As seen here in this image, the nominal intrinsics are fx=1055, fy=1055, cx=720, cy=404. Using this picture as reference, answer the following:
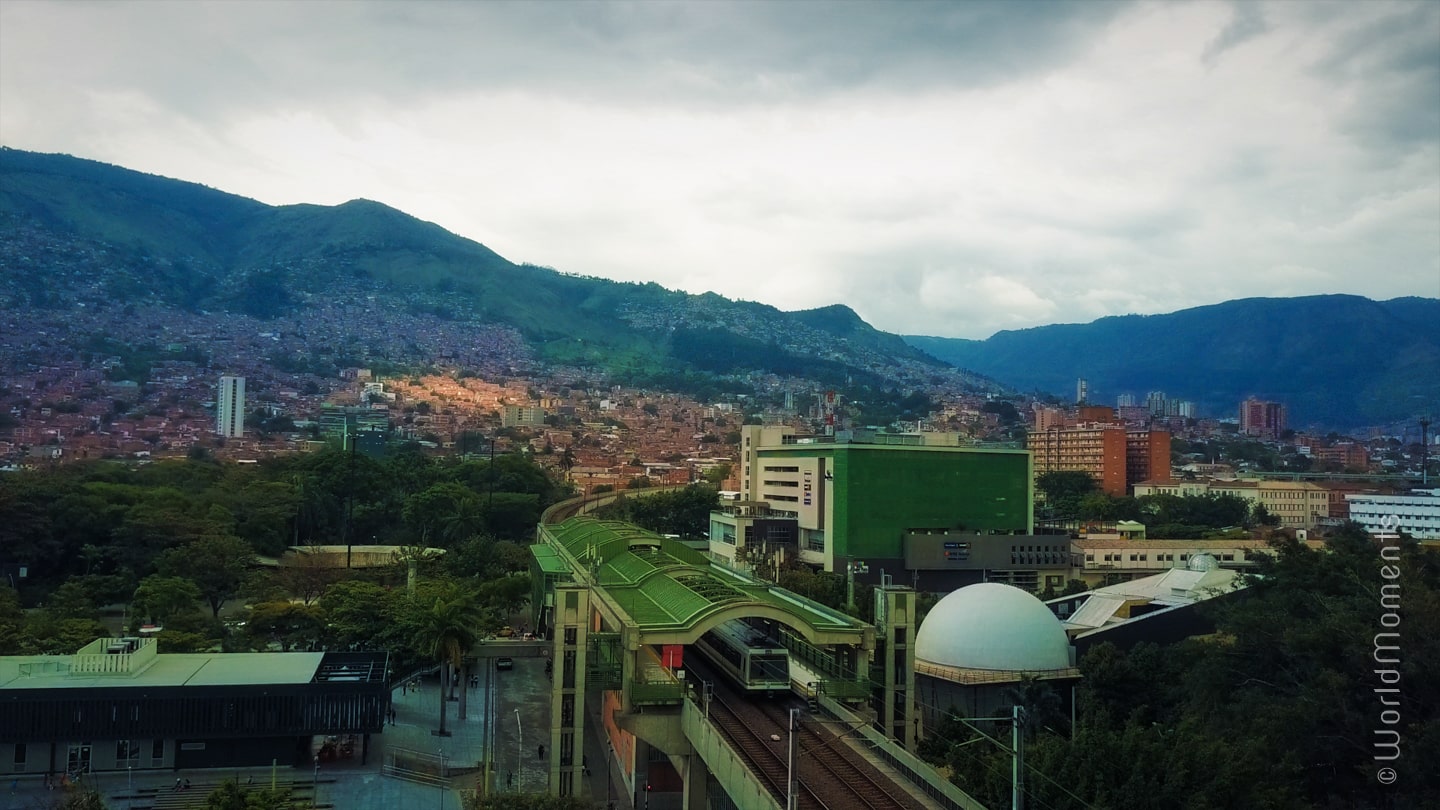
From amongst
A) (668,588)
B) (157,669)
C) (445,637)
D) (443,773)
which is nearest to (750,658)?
(668,588)

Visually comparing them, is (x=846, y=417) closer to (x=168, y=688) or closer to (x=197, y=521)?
(x=197, y=521)

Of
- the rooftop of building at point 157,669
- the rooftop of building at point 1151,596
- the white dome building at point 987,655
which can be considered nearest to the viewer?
the rooftop of building at point 157,669

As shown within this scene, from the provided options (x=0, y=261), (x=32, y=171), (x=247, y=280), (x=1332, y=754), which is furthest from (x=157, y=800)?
(x=32, y=171)

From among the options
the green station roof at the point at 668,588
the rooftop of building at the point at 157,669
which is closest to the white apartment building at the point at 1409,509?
the green station roof at the point at 668,588

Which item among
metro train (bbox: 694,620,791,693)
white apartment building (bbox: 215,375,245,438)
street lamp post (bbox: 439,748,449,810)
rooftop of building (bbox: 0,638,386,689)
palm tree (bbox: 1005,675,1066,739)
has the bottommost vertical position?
street lamp post (bbox: 439,748,449,810)

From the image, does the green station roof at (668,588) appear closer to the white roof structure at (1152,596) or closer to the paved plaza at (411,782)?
the paved plaza at (411,782)

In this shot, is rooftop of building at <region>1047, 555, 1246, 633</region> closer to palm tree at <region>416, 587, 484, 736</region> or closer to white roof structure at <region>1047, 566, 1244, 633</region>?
white roof structure at <region>1047, 566, 1244, 633</region>

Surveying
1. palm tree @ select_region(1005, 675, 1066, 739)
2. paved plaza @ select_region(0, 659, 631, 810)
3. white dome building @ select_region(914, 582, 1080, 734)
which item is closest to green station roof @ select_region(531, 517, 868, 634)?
paved plaza @ select_region(0, 659, 631, 810)
